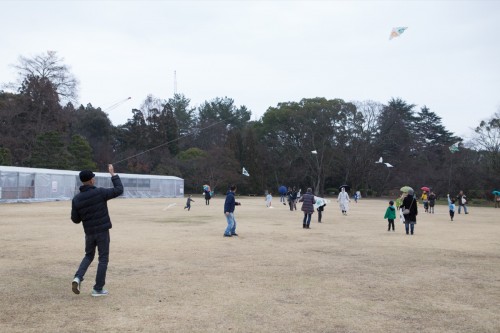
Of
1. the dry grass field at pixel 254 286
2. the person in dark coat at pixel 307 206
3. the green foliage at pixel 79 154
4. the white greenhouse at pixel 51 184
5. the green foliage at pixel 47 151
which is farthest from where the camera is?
the green foliage at pixel 79 154

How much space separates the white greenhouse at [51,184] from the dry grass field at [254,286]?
22308 millimetres

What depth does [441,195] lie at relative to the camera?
54.3 metres

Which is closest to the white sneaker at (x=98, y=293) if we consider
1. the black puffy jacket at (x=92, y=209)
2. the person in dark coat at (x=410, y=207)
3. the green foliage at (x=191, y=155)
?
the black puffy jacket at (x=92, y=209)

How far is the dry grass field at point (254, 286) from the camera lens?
16.4ft

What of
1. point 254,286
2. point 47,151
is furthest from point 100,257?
point 47,151

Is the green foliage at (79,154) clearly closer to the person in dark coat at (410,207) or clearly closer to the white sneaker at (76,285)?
the person in dark coat at (410,207)

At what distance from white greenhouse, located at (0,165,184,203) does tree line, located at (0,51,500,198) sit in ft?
22.9

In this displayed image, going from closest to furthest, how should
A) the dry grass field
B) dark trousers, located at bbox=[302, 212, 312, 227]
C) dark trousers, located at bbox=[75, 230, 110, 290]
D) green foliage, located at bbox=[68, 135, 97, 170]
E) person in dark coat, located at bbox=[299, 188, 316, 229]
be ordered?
the dry grass field
dark trousers, located at bbox=[75, 230, 110, 290]
person in dark coat, located at bbox=[299, 188, 316, 229]
dark trousers, located at bbox=[302, 212, 312, 227]
green foliage, located at bbox=[68, 135, 97, 170]

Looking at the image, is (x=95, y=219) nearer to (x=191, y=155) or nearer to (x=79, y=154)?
(x=79, y=154)

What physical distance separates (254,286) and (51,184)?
117 ft

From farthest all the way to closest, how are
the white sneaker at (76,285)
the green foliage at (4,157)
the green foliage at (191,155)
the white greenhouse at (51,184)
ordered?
the green foliage at (191,155), the green foliage at (4,157), the white greenhouse at (51,184), the white sneaker at (76,285)

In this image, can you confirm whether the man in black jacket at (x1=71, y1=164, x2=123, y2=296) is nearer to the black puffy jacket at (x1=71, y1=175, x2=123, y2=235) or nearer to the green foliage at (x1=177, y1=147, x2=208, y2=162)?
the black puffy jacket at (x1=71, y1=175, x2=123, y2=235)

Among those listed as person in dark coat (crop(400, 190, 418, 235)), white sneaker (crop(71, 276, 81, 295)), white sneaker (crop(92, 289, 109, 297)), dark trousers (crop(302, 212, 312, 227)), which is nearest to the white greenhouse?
dark trousers (crop(302, 212, 312, 227))

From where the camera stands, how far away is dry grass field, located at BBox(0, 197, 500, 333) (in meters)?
5.00
